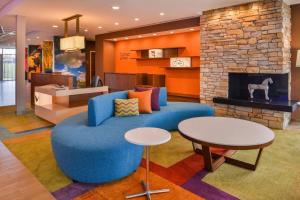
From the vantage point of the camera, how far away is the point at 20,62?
6.37 m

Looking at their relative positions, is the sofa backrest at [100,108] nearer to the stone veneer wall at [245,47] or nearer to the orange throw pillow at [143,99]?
the orange throw pillow at [143,99]

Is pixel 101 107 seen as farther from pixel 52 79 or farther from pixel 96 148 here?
pixel 52 79

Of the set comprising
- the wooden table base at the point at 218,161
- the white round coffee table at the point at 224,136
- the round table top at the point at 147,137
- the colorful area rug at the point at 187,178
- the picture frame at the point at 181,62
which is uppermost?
the picture frame at the point at 181,62

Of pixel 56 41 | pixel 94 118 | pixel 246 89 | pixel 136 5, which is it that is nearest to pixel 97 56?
pixel 56 41

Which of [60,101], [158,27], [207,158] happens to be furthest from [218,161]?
[158,27]

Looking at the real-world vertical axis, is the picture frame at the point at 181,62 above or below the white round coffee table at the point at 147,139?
above

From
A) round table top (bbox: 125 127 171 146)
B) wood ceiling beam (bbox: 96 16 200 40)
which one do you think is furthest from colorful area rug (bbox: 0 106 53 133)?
wood ceiling beam (bbox: 96 16 200 40)

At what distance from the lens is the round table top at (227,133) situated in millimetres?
2418

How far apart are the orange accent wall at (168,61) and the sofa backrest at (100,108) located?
14.3ft

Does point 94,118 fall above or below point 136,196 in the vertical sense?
above

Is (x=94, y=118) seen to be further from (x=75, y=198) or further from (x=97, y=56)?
(x=97, y=56)

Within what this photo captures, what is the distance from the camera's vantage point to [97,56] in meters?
10.4

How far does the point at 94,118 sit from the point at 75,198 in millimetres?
1193

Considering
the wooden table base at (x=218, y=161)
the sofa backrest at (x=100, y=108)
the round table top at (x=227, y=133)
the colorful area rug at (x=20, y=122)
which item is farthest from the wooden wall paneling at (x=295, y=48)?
the colorful area rug at (x=20, y=122)
